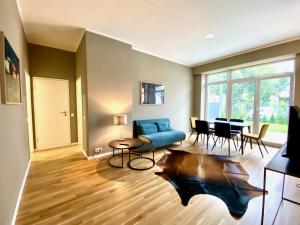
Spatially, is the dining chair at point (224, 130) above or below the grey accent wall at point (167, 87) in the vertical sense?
below

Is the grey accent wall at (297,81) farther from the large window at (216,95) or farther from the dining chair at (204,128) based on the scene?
the dining chair at (204,128)

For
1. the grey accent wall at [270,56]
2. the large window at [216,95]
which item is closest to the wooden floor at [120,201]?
the grey accent wall at [270,56]

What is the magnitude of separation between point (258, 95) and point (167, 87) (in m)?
2.90

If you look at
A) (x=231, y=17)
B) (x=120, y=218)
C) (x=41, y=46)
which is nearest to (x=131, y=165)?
(x=120, y=218)

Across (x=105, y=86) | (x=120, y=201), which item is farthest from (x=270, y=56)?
(x=120, y=201)

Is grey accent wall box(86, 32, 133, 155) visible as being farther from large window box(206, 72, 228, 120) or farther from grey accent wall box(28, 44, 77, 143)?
large window box(206, 72, 228, 120)

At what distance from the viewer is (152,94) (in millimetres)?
4844

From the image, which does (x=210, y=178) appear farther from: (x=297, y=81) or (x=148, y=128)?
Answer: (x=297, y=81)

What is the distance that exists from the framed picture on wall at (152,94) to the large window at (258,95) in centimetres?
235

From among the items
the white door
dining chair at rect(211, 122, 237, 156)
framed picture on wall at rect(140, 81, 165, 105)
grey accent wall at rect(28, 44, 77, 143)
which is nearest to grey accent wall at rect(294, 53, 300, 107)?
dining chair at rect(211, 122, 237, 156)

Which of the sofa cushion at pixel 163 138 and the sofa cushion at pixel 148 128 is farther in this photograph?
the sofa cushion at pixel 148 128

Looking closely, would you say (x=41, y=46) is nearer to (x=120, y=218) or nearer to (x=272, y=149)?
(x=120, y=218)

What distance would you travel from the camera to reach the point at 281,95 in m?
4.25

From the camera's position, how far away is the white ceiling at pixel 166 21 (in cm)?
245
